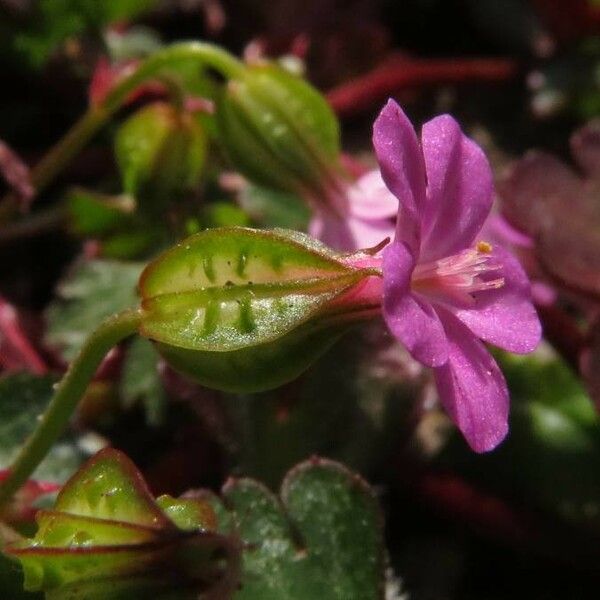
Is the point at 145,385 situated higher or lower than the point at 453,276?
lower

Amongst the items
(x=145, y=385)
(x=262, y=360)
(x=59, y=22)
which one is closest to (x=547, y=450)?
(x=145, y=385)

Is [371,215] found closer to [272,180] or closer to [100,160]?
[272,180]

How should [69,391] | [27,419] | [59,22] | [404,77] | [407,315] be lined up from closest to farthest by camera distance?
[407,315] < [69,391] < [27,419] < [59,22] < [404,77]

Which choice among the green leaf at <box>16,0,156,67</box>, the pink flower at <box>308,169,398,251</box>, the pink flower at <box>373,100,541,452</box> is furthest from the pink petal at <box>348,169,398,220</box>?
the green leaf at <box>16,0,156,67</box>

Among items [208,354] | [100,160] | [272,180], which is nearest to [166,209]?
[272,180]

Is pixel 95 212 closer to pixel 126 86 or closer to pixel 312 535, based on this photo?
pixel 126 86
